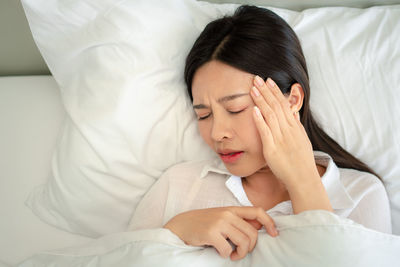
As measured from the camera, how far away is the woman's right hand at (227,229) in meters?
0.79

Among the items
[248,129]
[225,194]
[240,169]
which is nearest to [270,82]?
[248,129]

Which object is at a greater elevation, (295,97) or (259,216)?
(295,97)

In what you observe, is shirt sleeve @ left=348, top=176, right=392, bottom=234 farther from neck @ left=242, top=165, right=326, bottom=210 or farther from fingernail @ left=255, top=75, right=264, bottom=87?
fingernail @ left=255, top=75, right=264, bottom=87

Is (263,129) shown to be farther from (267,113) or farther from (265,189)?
(265,189)

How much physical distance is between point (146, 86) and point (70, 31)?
1.03 feet

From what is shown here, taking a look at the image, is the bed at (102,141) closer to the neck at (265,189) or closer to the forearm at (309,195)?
the neck at (265,189)

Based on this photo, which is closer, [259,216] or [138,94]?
[259,216]

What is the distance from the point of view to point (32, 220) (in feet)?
3.63

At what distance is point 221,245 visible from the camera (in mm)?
791

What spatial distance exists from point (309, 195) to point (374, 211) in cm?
22

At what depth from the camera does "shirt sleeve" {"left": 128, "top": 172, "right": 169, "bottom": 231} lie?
1.01m

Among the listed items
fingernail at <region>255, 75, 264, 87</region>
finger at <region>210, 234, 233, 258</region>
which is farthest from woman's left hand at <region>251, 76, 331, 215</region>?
finger at <region>210, 234, 233, 258</region>

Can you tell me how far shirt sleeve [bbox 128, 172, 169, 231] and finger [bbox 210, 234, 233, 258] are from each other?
0.27 m

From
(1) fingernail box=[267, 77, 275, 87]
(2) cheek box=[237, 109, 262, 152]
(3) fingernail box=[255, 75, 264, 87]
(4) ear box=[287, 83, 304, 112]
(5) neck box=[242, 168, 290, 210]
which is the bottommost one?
(5) neck box=[242, 168, 290, 210]
